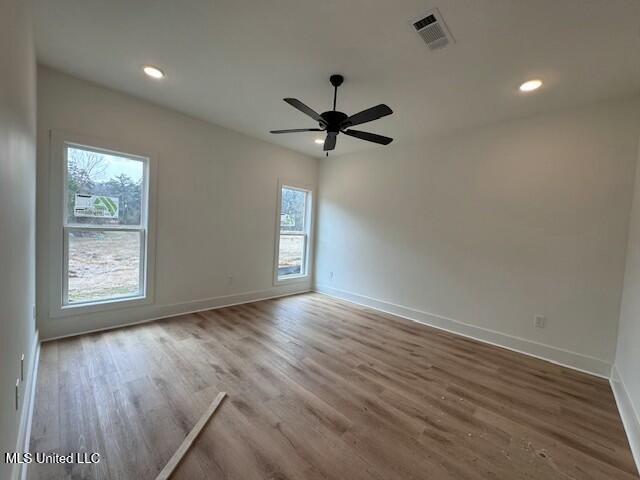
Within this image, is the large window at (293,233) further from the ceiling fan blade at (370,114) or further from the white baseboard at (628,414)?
the white baseboard at (628,414)

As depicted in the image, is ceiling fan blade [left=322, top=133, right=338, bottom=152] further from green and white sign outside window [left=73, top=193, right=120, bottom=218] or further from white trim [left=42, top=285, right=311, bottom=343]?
white trim [left=42, top=285, right=311, bottom=343]

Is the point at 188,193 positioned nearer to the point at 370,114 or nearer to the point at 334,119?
the point at 334,119

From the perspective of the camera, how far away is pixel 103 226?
10.3 ft

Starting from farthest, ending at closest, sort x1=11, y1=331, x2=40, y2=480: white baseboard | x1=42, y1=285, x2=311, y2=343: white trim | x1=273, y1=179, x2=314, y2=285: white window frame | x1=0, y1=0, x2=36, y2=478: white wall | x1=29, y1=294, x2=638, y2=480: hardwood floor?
x1=273, y1=179, x2=314, y2=285: white window frame < x1=42, y1=285, x2=311, y2=343: white trim < x1=29, y1=294, x2=638, y2=480: hardwood floor < x1=11, y1=331, x2=40, y2=480: white baseboard < x1=0, y1=0, x2=36, y2=478: white wall

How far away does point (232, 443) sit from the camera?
1677 mm

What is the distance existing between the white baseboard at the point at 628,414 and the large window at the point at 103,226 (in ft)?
15.1

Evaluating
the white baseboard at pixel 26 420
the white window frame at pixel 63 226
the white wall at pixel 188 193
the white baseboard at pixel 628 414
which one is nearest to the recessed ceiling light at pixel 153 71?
the white wall at pixel 188 193

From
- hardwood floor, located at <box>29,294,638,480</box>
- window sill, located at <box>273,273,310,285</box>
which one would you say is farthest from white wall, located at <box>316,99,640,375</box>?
window sill, located at <box>273,273,310,285</box>

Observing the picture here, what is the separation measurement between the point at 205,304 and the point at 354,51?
3.64 meters

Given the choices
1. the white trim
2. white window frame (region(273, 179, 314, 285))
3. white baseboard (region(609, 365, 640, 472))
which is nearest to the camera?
white baseboard (region(609, 365, 640, 472))

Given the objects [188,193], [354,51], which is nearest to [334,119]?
[354,51]

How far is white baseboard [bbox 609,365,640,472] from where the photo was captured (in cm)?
177

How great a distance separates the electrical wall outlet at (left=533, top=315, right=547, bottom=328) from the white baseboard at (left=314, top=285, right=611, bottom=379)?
20cm

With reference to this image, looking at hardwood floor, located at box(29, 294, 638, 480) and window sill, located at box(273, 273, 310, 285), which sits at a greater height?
window sill, located at box(273, 273, 310, 285)
